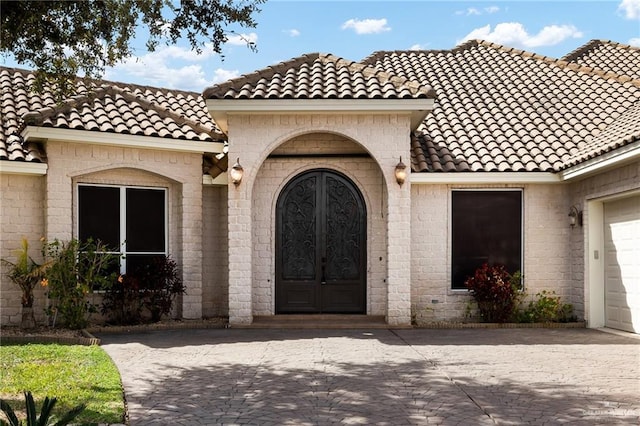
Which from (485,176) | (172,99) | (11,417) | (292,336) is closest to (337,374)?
(292,336)

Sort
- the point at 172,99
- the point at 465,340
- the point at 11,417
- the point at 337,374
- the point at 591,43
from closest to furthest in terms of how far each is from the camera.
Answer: the point at 11,417, the point at 337,374, the point at 465,340, the point at 172,99, the point at 591,43

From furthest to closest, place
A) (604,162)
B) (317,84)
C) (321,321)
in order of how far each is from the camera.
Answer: (321,321) < (317,84) < (604,162)

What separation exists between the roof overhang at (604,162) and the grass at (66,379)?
8.60m

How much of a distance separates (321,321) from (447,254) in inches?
118

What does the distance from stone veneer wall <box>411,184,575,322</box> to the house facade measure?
30 millimetres

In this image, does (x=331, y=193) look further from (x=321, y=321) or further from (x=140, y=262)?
(x=140, y=262)

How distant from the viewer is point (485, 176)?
14156 millimetres

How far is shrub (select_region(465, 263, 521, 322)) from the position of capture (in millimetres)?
13992

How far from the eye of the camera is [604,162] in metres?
12.2

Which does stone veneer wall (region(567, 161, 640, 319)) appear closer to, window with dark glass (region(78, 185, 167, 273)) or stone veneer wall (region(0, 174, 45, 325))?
window with dark glass (region(78, 185, 167, 273))

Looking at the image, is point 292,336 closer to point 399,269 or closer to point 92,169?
point 399,269

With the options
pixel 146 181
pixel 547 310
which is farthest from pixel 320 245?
pixel 547 310

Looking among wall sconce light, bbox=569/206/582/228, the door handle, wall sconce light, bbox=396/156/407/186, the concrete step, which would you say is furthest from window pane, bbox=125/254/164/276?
wall sconce light, bbox=569/206/582/228

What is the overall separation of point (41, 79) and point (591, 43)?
17874 millimetres
